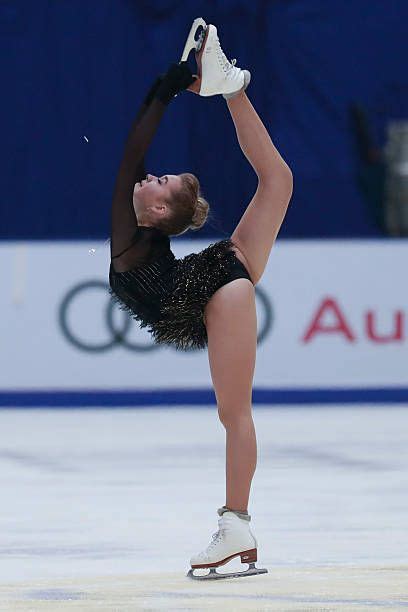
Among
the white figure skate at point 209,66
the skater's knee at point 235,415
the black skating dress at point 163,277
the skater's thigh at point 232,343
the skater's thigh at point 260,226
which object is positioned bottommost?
the skater's knee at point 235,415

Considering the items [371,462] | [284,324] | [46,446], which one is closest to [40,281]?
[284,324]

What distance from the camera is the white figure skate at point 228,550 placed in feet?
19.5

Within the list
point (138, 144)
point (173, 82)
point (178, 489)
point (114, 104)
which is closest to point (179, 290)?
point (138, 144)

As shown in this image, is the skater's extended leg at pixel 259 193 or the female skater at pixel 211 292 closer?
the female skater at pixel 211 292

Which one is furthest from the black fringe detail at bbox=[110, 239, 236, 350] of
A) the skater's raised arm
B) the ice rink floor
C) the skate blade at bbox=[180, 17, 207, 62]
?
the ice rink floor

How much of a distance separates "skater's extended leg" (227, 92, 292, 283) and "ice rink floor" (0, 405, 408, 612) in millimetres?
1132

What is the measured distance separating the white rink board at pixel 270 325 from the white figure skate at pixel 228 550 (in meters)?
7.26

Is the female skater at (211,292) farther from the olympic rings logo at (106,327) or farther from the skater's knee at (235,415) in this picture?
the olympic rings logo at (106,327)

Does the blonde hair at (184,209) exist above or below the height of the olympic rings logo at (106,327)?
below

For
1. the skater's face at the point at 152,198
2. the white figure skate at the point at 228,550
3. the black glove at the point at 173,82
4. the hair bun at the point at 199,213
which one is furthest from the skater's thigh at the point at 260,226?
the white figure skate at the point at 228,550

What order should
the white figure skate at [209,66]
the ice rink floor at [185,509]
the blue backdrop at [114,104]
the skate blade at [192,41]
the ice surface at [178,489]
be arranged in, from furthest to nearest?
1. the blue backdrop at [114,104]
2. the ice surface at [178,489]
3. the white figure skate at [209,66]
4. the skate blade at [192,41]
5. the ice rink floor at [185,509]

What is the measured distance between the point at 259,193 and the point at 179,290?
1.57ft

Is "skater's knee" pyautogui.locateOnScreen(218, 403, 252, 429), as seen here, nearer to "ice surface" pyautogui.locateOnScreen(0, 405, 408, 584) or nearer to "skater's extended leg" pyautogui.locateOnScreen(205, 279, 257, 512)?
"skater's extended leg" pyautogui.locateOnScreen(205, 279, 257, 512)

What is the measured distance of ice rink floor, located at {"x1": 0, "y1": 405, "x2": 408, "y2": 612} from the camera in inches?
220
